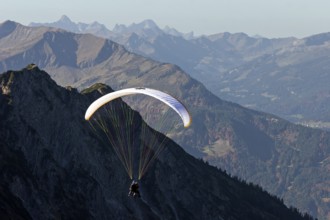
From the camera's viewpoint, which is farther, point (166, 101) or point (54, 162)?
point (54, 162)

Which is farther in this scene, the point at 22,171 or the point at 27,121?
the point at 27,121

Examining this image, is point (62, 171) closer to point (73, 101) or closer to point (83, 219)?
point (83, 219)

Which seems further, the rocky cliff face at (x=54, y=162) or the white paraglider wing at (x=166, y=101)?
the rocky cliff face at (x=54, y=162)

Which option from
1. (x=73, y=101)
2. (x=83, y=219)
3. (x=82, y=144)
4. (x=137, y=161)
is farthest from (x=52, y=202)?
(x=137, y=161)

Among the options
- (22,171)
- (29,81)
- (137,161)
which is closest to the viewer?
(22,171)

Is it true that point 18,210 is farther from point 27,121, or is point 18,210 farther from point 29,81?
point 29,81

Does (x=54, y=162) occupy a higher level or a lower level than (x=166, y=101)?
higher

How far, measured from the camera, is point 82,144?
6555 inches

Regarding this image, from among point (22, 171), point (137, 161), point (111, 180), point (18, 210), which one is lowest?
point (18, 210)

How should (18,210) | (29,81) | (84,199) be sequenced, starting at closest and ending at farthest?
(18,210), (84,199), (29,81)

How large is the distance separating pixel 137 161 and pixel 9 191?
2742 inches

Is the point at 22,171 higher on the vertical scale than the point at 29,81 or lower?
lower

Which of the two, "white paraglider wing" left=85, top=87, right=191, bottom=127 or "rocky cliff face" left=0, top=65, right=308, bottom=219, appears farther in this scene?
"rocky cliff face" left=0, top=65, right=308, bottom=219

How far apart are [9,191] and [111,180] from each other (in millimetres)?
→ 46421
